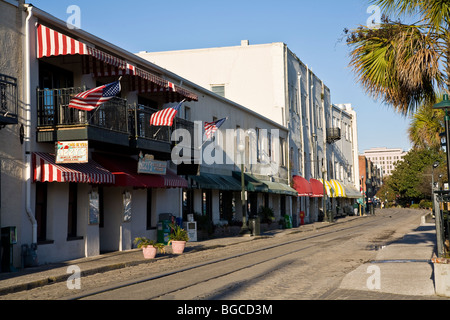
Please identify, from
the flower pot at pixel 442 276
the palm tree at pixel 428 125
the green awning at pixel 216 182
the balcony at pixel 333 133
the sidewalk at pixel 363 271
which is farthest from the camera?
the balcony at pixel 333 133

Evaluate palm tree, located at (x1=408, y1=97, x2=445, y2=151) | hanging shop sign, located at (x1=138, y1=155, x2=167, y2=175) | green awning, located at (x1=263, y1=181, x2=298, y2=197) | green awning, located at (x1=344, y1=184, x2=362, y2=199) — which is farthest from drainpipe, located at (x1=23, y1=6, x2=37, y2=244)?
green awning, located at (x1=344, y1=184, x2=362, y2=199)

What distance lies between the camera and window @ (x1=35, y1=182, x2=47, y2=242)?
1677 cm

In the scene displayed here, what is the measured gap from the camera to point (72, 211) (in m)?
18.3

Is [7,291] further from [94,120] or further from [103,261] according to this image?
[94,120]

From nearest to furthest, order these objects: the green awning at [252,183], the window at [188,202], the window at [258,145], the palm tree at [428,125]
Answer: the palm tree at [428,125] → the window at [188,202] → the green awning at [252,183] → the window at [258,145]

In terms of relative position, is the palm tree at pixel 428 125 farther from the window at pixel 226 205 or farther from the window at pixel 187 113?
the window at pixel 226 205

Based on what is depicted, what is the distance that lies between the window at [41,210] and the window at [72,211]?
1.17 m

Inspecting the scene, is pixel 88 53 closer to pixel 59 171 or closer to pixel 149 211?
pixel 59 171

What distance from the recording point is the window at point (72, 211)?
18.2 metres

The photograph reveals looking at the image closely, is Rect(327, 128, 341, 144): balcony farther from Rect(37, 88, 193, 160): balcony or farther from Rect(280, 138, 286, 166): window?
Rect(37, 88, 193, 160): balcony

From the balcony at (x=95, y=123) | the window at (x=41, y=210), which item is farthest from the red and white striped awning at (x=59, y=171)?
the window at (x=41, y=210)

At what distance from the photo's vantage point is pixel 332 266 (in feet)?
49.0

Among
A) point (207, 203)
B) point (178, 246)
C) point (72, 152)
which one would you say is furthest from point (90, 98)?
point (207, 203)

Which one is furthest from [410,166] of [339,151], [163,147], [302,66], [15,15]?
[15,15]
